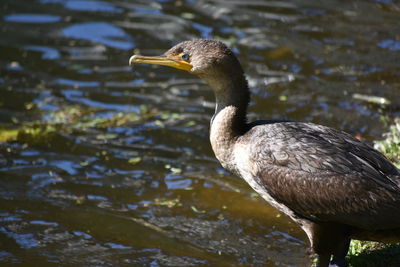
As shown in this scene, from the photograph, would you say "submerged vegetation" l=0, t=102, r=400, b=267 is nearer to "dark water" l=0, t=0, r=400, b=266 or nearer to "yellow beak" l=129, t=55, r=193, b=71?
"dark water" l=0, t=0, r=400, b=266

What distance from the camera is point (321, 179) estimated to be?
4.85m

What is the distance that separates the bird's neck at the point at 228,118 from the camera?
5488mm

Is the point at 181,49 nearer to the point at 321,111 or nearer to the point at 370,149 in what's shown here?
the point at 370,149

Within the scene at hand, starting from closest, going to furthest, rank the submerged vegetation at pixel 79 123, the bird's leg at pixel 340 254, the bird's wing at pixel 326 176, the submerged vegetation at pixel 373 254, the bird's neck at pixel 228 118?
the bird's wing at pixel 326 176 → the bird's leg at pixel 340 254 → the submerged vegetation at pixel 373 254 → the bird's neck at pixel 228 118 → the submerged vegetation at pixel 79 123

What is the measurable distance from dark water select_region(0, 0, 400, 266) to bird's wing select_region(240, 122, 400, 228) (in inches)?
46.3

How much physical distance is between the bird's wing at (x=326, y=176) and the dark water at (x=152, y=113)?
1175 millimetres

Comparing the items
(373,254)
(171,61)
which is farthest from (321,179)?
(171,61)

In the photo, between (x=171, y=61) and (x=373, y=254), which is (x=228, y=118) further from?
(x=373, y=254)

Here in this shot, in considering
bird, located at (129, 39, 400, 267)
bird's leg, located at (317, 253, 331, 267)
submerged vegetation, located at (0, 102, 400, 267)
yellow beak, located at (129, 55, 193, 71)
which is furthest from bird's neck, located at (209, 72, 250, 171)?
submerged vegetation, located at (0, 102, 400, 267)

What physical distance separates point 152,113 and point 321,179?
431 cm

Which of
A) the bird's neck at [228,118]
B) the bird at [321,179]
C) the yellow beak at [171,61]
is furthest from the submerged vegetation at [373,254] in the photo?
the yellow beak at [171,61]

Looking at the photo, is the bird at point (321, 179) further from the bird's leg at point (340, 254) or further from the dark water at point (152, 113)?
the dark water at point (152, 113)

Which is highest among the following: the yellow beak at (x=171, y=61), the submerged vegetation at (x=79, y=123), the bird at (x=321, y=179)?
the yellow beak at (x=171, y=61)

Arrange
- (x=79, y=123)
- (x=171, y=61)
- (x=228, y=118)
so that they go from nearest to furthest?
(x=228, y=118)
(x=171, y=61)
(x=79, y=123)
